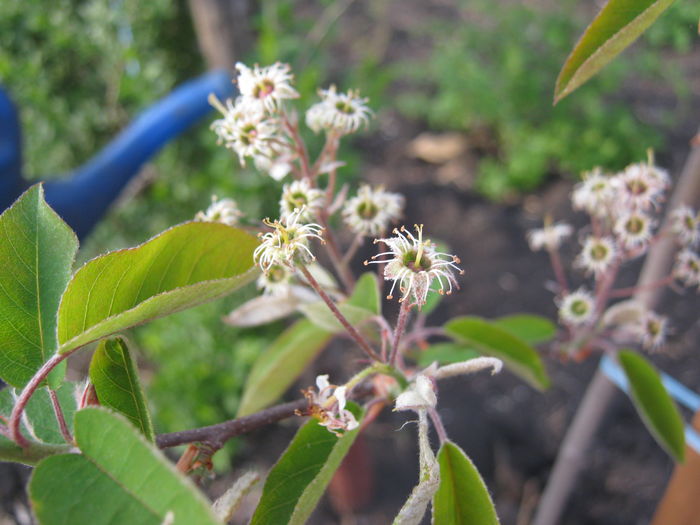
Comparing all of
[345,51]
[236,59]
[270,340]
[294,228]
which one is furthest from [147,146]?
[345,51]

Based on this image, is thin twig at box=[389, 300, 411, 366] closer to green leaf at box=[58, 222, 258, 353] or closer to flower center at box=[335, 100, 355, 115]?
green leaf at box=[58, 222, 258, 353]

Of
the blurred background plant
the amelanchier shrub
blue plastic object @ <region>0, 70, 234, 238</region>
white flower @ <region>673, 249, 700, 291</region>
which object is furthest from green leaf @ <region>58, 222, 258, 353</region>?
the blurred background plant

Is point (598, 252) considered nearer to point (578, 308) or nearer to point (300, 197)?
point (578, 308)

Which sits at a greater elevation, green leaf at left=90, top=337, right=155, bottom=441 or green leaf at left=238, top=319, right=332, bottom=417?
green leaf at left=90, top=337, right=155, bottom=441

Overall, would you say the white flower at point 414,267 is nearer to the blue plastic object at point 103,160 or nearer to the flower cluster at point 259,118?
the flower cluster at point 259,118

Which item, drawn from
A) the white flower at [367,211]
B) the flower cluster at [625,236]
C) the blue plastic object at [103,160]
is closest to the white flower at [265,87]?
the white flower at [367,211]

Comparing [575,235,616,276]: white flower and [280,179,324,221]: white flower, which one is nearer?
[280,179,324,221]: white flower

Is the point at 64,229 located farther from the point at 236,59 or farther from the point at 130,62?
the point at 130,62
